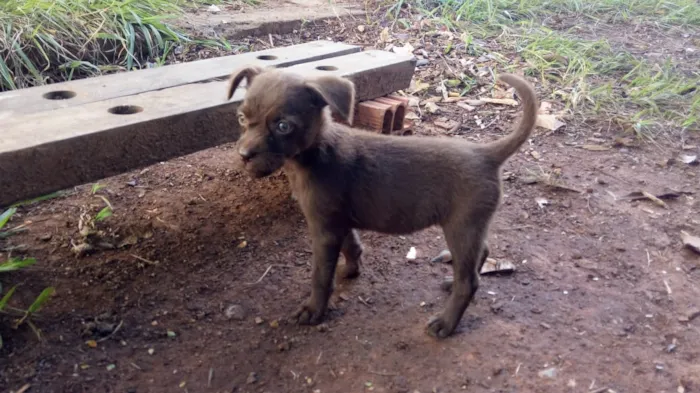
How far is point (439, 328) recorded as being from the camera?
3.63 metres

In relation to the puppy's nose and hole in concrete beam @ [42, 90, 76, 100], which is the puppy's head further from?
hole in concrete beam @ [42, 90, 76, 100]

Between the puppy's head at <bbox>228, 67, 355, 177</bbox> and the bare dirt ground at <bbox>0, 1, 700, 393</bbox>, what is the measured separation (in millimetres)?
1086

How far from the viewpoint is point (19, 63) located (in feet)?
17.8

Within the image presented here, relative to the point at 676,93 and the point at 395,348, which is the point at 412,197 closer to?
the point at 395,348

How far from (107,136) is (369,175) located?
1478 mm

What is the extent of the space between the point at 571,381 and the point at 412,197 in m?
1.29

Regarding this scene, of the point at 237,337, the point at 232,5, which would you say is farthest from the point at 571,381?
the point at 232,5

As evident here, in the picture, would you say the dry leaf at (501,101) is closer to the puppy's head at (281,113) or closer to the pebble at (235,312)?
the puppy's head at (281,113)

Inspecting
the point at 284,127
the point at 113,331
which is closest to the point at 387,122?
the point at 284,127

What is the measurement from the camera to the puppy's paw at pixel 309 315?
3.70 meters

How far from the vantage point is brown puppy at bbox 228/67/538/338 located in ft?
10.7

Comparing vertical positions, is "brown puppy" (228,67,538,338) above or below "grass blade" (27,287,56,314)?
above

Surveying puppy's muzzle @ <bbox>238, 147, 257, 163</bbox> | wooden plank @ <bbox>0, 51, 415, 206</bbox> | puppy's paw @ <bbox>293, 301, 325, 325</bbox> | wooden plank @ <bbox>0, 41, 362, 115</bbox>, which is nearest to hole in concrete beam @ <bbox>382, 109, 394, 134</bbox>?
wooden plank @ <bbox>0, 41, 362, 115</bbox>

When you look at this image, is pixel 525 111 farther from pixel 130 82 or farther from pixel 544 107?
pixel 544 107
